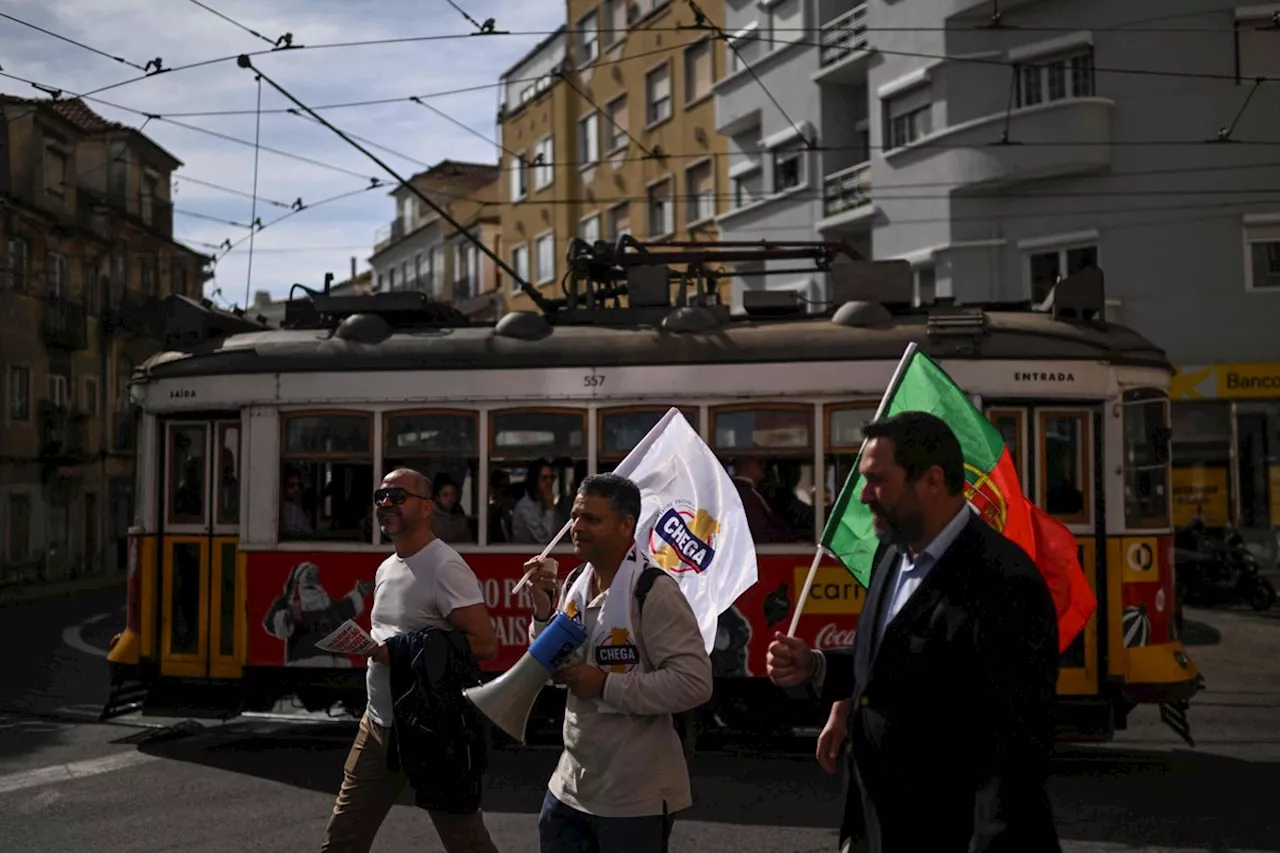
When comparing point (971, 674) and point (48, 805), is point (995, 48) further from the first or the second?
point (971, 674)

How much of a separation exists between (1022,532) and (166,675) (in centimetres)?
793

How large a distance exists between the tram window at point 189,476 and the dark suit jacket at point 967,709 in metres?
8.63

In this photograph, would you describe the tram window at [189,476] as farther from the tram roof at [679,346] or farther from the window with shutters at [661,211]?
the window with shutters at [661,211]

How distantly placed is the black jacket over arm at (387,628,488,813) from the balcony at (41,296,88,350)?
3390cm

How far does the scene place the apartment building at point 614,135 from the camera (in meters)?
34.6

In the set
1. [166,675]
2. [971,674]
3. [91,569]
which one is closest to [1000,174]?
[166,675]

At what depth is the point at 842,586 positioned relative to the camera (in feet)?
33.0

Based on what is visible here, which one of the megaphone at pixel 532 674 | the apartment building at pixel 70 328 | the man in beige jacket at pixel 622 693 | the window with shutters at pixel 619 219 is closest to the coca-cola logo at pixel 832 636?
the man in beige jacket at pixel 622 693

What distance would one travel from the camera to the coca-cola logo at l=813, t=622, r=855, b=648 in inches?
393

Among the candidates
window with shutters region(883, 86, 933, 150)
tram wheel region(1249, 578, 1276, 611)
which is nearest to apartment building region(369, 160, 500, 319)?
window with shutters region(883, 86, 933, 150)

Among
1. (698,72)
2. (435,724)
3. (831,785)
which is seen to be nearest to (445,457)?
(831,785)

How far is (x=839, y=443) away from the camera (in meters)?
10.1

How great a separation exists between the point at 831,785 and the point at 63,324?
1279 inches

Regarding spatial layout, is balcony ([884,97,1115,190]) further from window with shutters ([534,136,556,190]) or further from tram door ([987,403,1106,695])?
window with shutters ([534,136,556,190])
